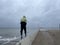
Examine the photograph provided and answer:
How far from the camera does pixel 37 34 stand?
11.7 meters

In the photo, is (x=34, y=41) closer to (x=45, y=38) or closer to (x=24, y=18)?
(x=45, y=38)

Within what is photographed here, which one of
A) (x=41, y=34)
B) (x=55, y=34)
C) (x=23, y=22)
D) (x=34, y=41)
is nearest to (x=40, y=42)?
(x=34, y=41)

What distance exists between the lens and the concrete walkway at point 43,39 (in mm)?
10500

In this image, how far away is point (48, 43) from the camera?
10.5 m

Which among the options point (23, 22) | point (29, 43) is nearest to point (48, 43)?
point (29, 43)

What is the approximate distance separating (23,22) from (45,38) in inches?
217

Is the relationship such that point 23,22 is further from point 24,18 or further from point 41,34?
point 41,34

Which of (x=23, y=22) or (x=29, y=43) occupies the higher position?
(x=23, y=22)

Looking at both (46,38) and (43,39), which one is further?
(46,38)

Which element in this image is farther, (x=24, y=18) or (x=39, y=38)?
(x=24, y=18)

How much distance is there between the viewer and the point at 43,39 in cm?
1088

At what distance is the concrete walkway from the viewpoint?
34.4 feet

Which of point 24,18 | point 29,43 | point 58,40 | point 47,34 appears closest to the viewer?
point 29,43

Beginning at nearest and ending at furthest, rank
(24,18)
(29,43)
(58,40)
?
(29,43)
(58,40)
(24,18)
